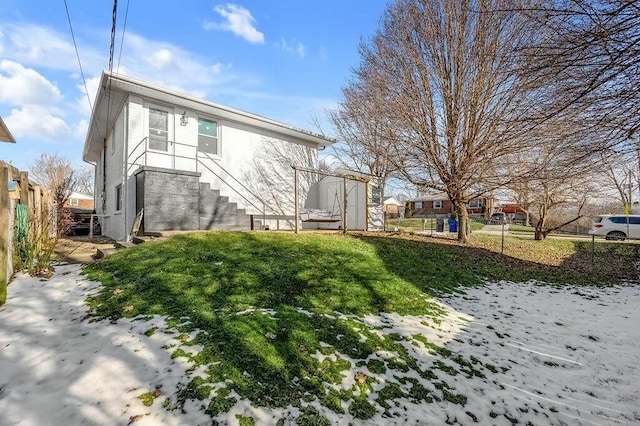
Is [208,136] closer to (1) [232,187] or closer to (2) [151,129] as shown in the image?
(2) [151,129]

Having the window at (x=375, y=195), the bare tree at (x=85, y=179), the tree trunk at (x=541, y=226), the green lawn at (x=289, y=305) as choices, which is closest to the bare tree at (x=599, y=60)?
the green lawn at (x=289, y=305)

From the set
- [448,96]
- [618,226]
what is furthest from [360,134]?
[618,226]

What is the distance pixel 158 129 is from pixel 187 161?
130cm

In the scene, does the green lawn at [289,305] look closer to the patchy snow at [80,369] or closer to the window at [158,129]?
the patchy snow at [80,369]

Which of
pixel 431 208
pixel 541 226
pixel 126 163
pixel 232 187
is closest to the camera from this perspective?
pixel 126 163

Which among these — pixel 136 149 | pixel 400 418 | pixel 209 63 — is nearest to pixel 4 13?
pixel 136 149

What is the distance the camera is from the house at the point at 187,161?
8.70 metres

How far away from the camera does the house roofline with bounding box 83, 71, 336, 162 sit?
28.0 feet

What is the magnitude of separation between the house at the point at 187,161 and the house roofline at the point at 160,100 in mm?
29

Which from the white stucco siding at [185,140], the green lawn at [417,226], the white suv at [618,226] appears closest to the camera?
the white stucco siding at [185,140]

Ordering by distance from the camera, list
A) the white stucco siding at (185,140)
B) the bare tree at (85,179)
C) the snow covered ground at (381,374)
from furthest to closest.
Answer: the bare tree at (85,179) < the white stucco siding at (185,140) < the snow covered ground at (381,374)

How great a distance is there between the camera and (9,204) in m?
4.49

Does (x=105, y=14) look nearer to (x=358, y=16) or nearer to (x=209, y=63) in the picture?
(x=209, y=63)

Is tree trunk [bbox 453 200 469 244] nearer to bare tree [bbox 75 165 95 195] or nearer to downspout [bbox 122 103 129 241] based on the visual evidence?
downspout [bbox 122 103 129 241]
